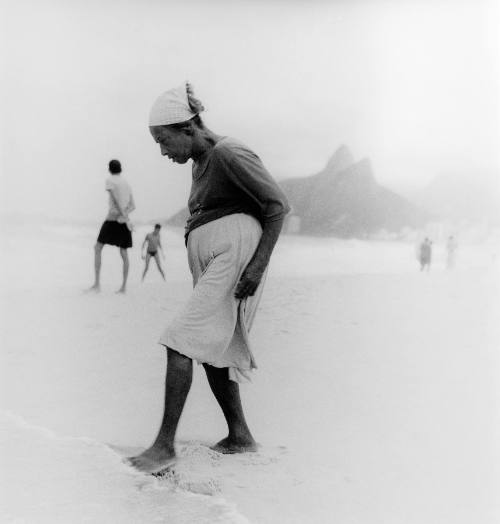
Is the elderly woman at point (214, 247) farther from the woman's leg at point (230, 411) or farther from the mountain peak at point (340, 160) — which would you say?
the mountain peak at point (340, 160)

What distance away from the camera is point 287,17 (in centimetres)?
312

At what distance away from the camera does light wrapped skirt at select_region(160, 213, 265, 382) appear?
8.18ft

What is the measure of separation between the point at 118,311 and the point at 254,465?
97 cm

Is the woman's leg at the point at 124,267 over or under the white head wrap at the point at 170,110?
under

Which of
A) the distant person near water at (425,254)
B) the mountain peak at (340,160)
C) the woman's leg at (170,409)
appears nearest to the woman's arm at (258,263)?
the woman's leg at (170,409)

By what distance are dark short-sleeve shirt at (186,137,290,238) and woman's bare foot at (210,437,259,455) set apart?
79cm

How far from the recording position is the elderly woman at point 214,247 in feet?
8.20

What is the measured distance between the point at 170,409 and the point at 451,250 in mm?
1514

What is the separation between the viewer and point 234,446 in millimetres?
2709

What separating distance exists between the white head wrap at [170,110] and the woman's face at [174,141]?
0.03 meters

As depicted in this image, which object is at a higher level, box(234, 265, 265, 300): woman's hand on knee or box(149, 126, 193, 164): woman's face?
box(149, 126, 193, 164): woman's face

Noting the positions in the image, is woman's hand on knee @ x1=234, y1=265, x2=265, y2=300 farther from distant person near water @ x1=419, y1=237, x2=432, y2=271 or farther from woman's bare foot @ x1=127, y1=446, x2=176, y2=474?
distant person near water @ x1=419, y1=237, x2=432, y2=271

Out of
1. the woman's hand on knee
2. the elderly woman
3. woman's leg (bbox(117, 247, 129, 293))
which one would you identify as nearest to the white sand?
woman's leg (bbox(117, 247, 129, 293))

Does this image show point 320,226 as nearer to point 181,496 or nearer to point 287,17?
point 287,17
